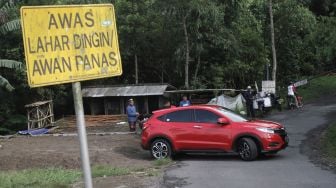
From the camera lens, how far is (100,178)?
14.1m

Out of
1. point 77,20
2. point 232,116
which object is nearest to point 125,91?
point 232,116

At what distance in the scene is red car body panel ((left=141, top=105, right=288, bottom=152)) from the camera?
17172 mm

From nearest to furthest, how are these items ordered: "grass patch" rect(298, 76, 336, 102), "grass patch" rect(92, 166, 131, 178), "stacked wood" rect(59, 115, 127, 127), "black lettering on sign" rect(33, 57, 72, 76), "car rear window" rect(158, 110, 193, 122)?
"black lettering on sign" rect(33, 57, 72, 76), "grass patch" rect(92, 166, 131, 178), "car rear window" rect(158, 110, 193, 122), "stacked wood" rect(59, 115, 127, 127), "grass patch" rect(298, 76, 336, 102)

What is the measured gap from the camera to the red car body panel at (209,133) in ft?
56.3

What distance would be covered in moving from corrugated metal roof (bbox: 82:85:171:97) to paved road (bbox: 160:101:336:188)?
1365cm

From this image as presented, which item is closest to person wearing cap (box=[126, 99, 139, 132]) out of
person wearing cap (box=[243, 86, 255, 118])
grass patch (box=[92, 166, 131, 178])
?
person wearing cap (box=[243, 86, 255, 118])

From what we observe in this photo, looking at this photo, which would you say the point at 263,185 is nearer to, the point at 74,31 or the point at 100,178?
the point at 100,178

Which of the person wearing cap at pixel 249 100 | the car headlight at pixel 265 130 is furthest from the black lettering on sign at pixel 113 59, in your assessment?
the person wearing cap at pixel 249 100

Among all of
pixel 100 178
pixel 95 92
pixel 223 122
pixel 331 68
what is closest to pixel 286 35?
pixel 331 68

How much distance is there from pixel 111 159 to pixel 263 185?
25.3 ft

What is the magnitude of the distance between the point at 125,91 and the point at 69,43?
30.0 metres

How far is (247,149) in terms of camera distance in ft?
56.4

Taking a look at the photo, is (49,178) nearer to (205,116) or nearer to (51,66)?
(205,116)

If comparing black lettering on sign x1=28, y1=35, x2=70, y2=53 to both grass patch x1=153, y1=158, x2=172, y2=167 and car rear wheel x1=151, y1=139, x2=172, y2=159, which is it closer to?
grass patch x1=153, y1=158, x2=172, y2=167
